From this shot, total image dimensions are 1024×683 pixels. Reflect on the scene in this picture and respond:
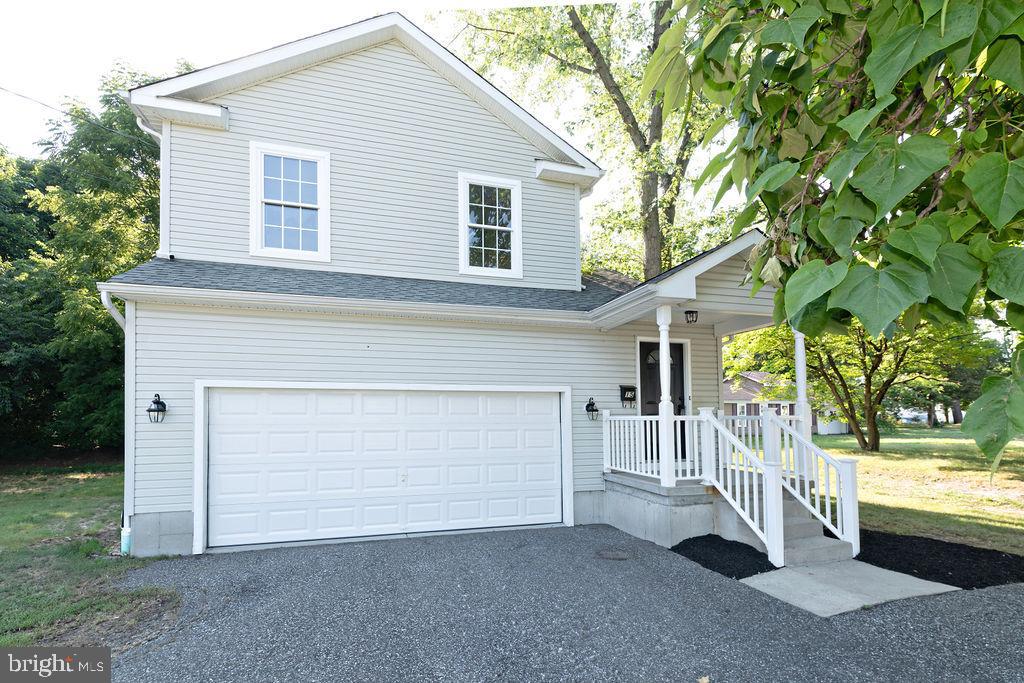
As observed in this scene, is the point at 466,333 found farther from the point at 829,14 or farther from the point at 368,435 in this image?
the point at 829,14

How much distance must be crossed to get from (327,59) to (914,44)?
28.3 feet

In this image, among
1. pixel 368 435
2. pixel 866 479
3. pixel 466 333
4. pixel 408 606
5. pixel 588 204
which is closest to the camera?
pixel 408 606

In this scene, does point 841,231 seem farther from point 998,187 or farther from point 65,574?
point 65,574

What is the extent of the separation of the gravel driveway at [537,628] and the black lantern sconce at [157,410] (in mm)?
1648

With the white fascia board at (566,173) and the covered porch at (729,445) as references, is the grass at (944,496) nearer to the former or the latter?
the covered porch at (729,445)

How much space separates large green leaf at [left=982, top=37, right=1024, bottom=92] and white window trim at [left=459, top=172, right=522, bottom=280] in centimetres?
737

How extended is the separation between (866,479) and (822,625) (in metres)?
10.4

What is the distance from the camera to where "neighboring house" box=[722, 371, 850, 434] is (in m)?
11.3

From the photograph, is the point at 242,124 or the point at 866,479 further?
the point at 866,479

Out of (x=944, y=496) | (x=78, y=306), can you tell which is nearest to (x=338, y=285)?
(x=78, y=306)

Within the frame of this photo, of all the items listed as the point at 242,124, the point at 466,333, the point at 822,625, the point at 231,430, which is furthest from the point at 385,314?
the point at 822,625

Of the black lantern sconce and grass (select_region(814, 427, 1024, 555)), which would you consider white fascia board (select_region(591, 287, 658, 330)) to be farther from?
the black lantern sconce

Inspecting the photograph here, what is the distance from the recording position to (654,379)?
8789 millimetres

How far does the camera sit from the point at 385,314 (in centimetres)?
743
